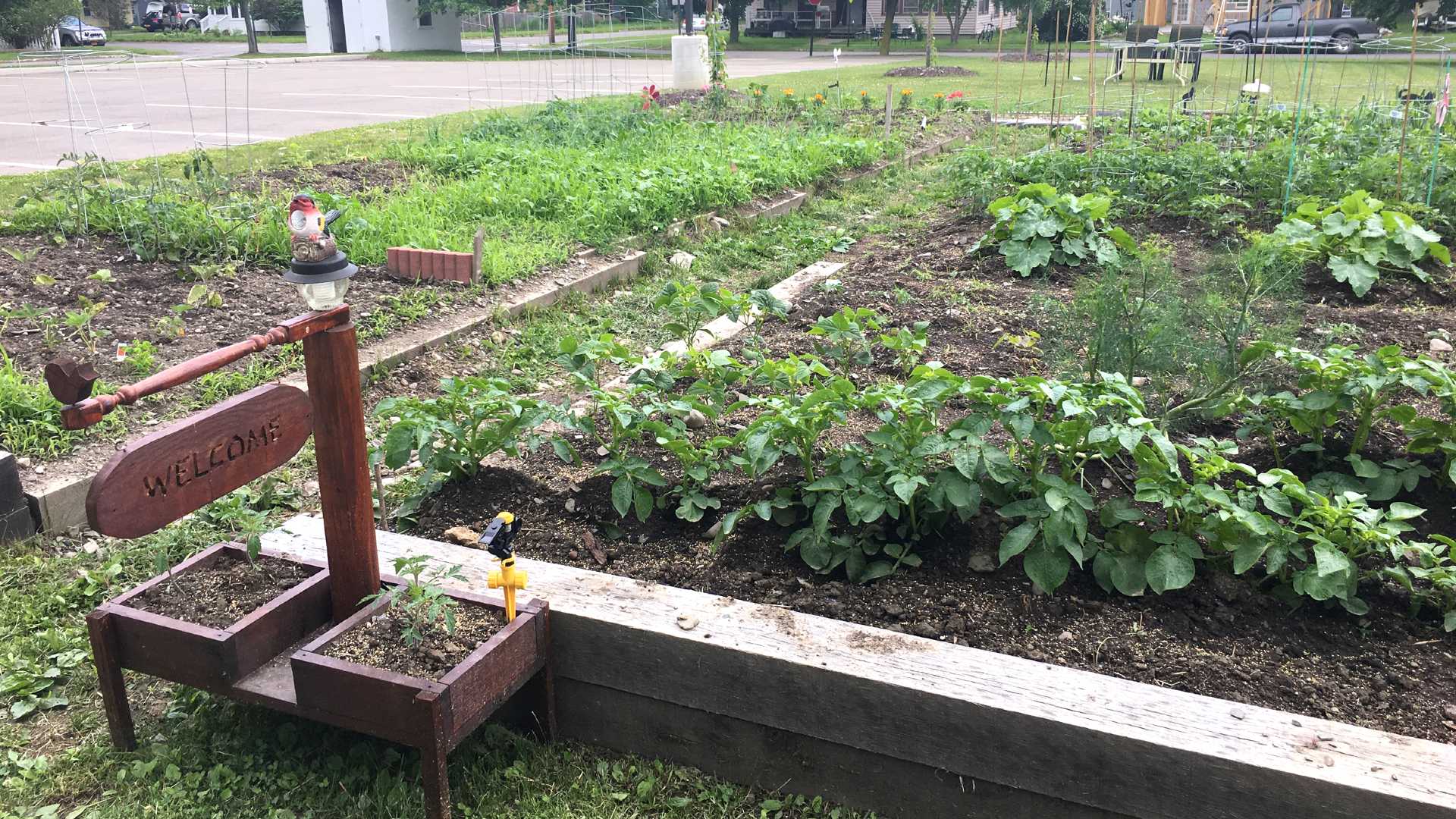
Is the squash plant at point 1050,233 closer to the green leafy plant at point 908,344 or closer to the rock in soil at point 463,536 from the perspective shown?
the green leafy plant at point 908,344

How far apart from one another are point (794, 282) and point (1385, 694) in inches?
157

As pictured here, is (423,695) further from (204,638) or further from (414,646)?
(204,638)

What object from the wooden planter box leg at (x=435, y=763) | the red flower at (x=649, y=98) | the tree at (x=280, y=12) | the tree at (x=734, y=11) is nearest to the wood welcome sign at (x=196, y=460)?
the wooden planter box leg at (x=435, y=763)

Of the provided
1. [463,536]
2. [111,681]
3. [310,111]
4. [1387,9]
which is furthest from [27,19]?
[1387,9]

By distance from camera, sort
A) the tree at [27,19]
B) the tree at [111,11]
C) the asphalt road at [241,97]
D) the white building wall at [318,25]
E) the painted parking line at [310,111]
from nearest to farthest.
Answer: the asphalt road at [241,97] → the painted parking line at [310,111] → the tree at [27,19] → the white building wall at [318,25] → the tree at [111,11]

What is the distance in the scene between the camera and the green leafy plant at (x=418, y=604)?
92.7 inches

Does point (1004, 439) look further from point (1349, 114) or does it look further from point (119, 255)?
point (1349, 114)

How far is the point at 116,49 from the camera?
107 feet

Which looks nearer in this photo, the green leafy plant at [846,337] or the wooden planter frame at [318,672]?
the wooden planter frame at [318,672]

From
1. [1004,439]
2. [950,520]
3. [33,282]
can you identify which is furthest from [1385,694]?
[33,282]

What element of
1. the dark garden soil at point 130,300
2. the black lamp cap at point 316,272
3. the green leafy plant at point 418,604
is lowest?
the green leafy plant at point 418,604

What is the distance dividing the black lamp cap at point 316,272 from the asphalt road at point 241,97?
20.3ft

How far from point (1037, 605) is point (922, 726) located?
22.9 inches

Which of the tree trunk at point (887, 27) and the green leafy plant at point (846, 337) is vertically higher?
the tree trunk at point (887, 27)
